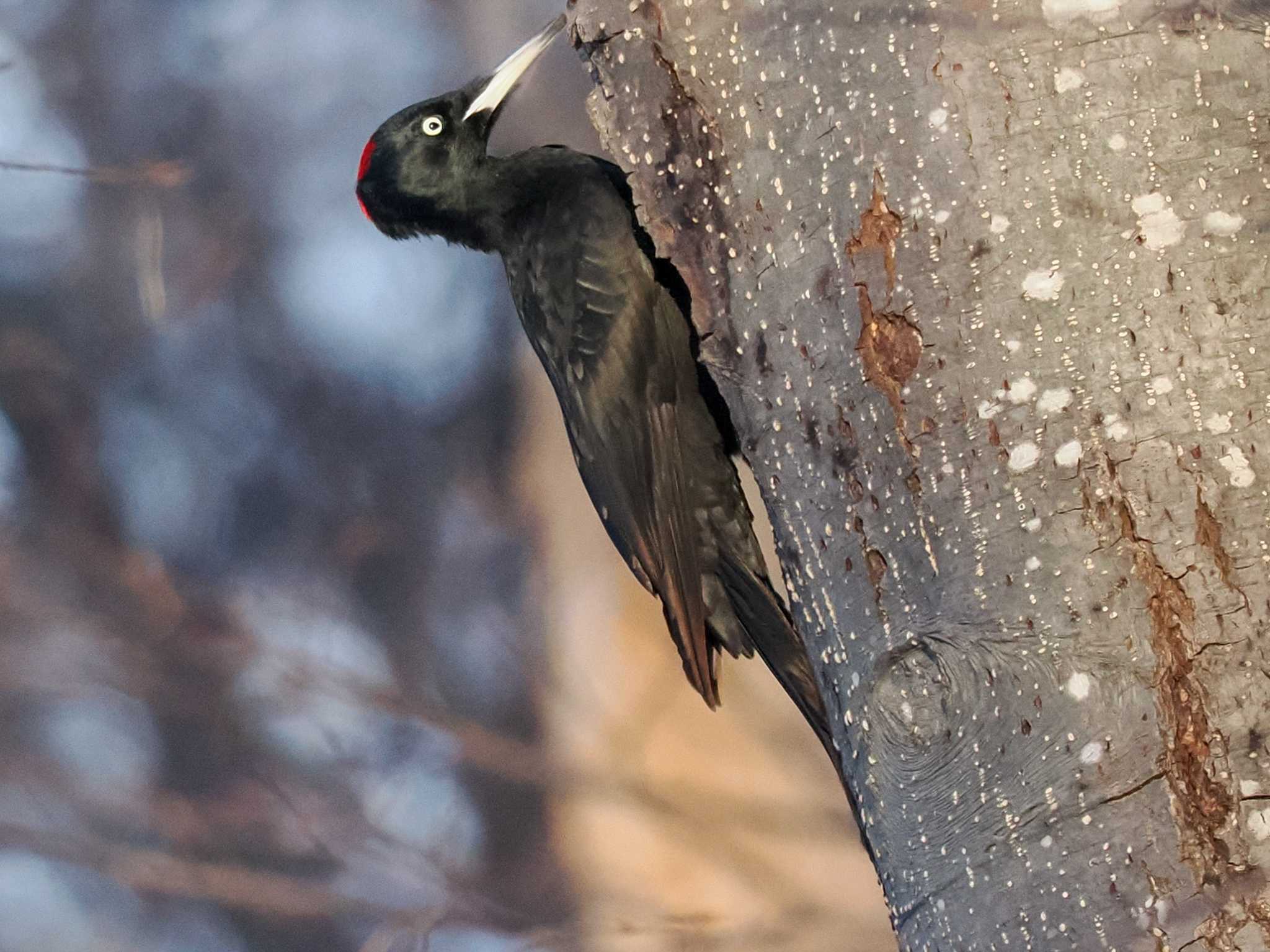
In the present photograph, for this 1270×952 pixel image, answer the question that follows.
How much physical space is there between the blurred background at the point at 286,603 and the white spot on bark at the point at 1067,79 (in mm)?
2552

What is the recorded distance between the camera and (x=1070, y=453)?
905 millimetres

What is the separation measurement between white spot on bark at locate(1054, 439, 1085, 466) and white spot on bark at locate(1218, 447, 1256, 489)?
0.29ft

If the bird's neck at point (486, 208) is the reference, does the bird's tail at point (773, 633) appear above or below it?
below

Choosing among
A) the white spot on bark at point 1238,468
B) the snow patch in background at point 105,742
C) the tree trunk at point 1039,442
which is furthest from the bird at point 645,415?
the snow patch in background at point 105,742

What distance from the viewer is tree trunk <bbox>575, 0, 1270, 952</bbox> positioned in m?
0.86

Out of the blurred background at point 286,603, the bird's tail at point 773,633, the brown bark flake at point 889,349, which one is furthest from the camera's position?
the blurred background at point 286,603

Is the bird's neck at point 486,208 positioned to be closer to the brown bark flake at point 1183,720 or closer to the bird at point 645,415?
the bird at point 645,415

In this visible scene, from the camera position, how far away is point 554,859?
11.4 ft

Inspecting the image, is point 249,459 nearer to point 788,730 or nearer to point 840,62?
point 788,730

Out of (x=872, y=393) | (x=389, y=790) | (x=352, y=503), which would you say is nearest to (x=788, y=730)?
(x=389, y=790)

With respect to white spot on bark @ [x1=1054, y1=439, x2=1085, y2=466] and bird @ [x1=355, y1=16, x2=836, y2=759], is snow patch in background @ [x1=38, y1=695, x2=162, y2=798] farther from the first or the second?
white spot on bark @ [x1=1054, y1=439, x2=1085, y2=466]

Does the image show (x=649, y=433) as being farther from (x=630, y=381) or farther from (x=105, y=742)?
(x=105, y=742)

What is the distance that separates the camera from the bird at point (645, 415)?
1.75 metres

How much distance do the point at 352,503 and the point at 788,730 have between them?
131cm
